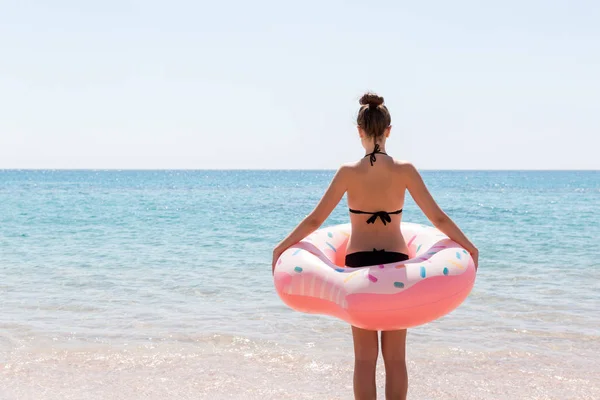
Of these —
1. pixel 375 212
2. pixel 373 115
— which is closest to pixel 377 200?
pixel 375 212

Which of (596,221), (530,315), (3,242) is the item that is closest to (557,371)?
(530,315)

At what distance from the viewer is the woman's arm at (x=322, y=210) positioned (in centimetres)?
296

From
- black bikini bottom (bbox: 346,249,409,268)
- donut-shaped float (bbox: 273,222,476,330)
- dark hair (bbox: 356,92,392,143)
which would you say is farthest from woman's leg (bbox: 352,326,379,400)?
dark hair (bbox: 356,92,392,143)

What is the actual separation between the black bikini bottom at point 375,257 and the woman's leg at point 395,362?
0.33 metres

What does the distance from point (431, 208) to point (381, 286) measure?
1.56 feet

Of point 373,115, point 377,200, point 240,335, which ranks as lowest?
point 240,335

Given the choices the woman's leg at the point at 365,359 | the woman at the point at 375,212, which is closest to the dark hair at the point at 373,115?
the woman at the point at 375,212

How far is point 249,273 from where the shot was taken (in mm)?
8047

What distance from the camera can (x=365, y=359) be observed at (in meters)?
3.00

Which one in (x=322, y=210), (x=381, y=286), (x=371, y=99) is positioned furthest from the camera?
(x=322, y=210)

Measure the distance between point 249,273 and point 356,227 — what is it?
203 inches

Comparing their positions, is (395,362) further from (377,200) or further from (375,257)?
(377,200)

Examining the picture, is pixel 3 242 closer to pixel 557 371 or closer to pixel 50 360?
pixel 50 360

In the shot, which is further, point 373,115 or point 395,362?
point 395,362
